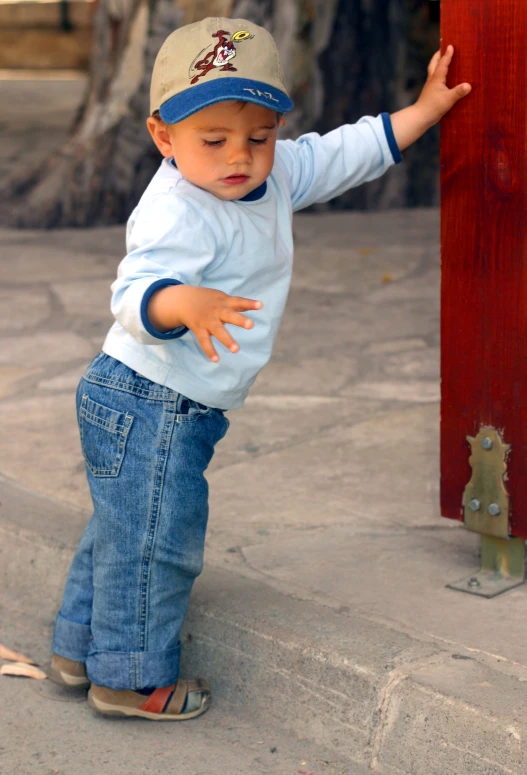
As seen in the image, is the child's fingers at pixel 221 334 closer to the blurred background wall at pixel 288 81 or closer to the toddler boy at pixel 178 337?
the toddler boy at pixel 178 337

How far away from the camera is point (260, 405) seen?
3900 mm

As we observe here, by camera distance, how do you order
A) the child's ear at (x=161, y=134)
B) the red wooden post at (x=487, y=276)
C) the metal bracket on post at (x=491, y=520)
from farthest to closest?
the metal bracket on post at (x=491, y=520), the red wooden post at (x=487, y=276), the child's ear at (x=161, y=134)

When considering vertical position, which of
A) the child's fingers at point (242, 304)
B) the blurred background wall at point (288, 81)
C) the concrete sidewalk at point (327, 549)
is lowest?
the concrete sidewalk at point (327, 549)

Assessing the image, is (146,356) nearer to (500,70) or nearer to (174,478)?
(174,478)

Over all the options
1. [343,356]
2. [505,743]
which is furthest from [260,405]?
[505,743]

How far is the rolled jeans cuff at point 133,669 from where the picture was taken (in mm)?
2379

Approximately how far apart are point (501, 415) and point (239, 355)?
0.60 m

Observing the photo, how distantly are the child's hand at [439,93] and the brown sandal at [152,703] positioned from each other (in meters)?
1.30

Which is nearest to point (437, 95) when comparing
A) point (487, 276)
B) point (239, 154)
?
point (487, 276)

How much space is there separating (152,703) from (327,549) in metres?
0.61

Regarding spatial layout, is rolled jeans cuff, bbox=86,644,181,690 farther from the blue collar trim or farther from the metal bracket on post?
the blue collar trim

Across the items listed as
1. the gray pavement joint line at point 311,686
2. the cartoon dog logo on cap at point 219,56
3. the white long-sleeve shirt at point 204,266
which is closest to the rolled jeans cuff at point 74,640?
the gray pavement joint line at point 311,686

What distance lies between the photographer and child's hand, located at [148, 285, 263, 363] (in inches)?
72.9

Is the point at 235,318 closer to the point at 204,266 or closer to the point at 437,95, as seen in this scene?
the point at 204,266
